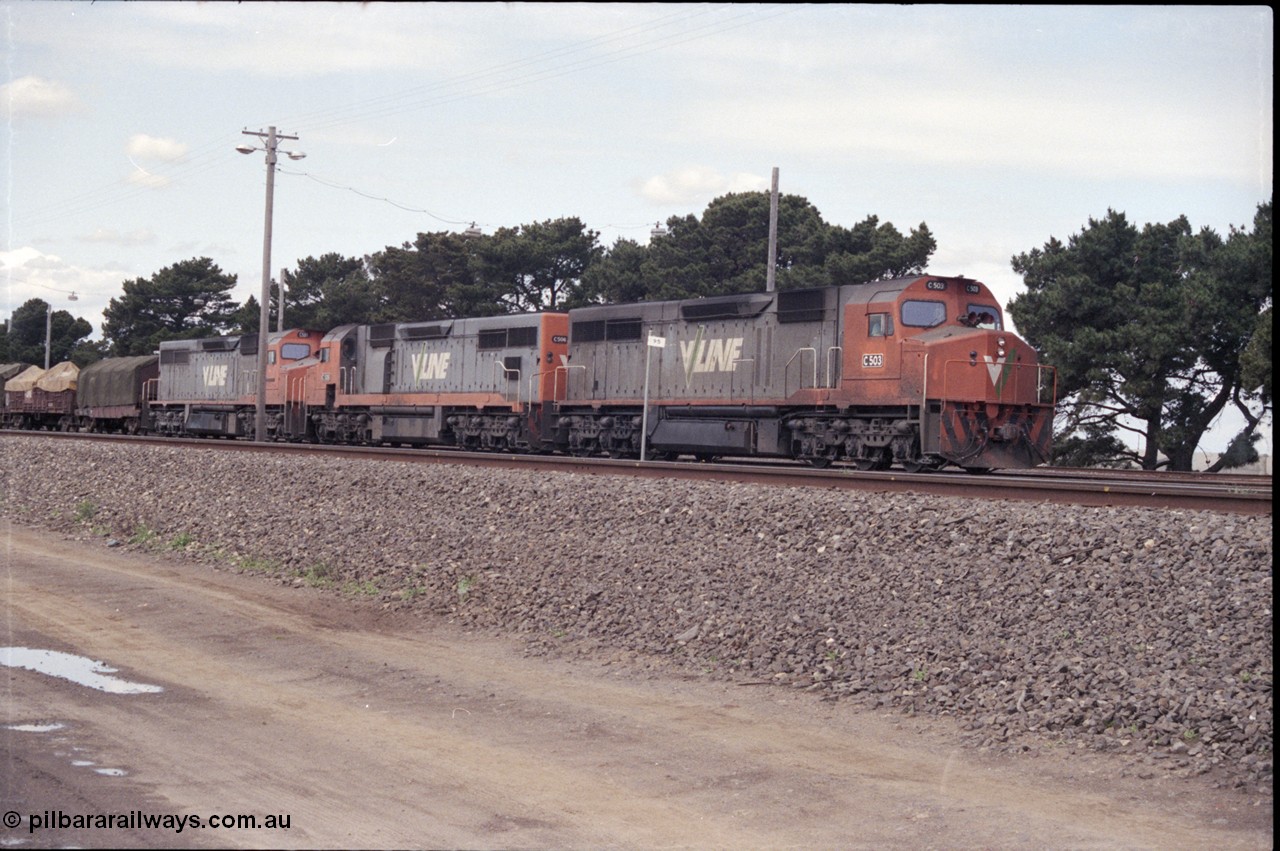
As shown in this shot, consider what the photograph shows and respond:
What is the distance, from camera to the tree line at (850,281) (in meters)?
26.3

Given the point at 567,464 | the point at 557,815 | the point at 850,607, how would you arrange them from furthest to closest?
the point at 567,464
the point at 850,607
the point at 557,815

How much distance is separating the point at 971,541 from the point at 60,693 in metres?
7.48

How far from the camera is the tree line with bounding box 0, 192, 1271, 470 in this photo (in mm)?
26266

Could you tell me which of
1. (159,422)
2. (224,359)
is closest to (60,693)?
(224,359)

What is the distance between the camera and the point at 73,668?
32.2ft

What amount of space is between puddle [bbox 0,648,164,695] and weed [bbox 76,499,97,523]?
858 centimetres

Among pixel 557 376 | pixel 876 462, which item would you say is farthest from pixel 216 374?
pixel 876 462

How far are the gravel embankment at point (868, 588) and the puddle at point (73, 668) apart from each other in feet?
10.6

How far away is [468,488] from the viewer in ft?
50.6

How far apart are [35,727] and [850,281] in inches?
1296

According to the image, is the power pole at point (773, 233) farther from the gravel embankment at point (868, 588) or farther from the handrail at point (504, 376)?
the gravel embankment at point (868, 588)

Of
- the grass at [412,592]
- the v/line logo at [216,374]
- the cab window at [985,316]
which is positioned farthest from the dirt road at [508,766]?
the v/line logo at [216,374]

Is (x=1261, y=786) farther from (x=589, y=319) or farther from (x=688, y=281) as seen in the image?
(x=688, y=281)

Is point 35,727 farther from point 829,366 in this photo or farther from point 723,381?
point 723,381
